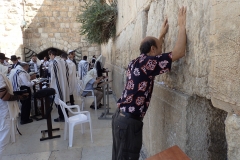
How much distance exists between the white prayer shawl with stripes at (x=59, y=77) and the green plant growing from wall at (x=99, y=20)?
7.20ft

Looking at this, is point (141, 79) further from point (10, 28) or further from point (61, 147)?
point (10, 28)

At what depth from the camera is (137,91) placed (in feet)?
Result: 5.86

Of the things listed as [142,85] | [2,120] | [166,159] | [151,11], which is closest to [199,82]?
[142,85]

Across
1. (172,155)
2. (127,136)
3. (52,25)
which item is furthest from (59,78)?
(52,25)

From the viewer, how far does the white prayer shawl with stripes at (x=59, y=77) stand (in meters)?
5.04

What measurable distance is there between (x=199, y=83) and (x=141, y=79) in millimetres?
468

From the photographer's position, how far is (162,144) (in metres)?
2.25

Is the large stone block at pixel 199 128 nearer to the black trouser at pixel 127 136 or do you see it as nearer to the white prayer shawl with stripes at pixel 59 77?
the black trouser at pixel 127 136

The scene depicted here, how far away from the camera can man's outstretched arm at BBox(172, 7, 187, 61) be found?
Result: 1606 millimetres

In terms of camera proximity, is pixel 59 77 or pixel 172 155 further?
pixel 59 77

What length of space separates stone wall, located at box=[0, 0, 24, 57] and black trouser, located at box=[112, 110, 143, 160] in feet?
36.6

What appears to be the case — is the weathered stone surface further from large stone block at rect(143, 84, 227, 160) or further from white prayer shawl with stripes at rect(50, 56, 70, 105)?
white prayer shawl with stripes at rect(50, 56, 70, 105)

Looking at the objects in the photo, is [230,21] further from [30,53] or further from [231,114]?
[30,53]

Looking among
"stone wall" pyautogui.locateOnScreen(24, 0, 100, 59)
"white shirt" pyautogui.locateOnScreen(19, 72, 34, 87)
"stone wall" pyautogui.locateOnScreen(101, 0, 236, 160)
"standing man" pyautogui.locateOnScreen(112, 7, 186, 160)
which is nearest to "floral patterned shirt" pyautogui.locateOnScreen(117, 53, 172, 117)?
"standing man" pyautogui.locateOnScreen(112, 7, 186, 160)
